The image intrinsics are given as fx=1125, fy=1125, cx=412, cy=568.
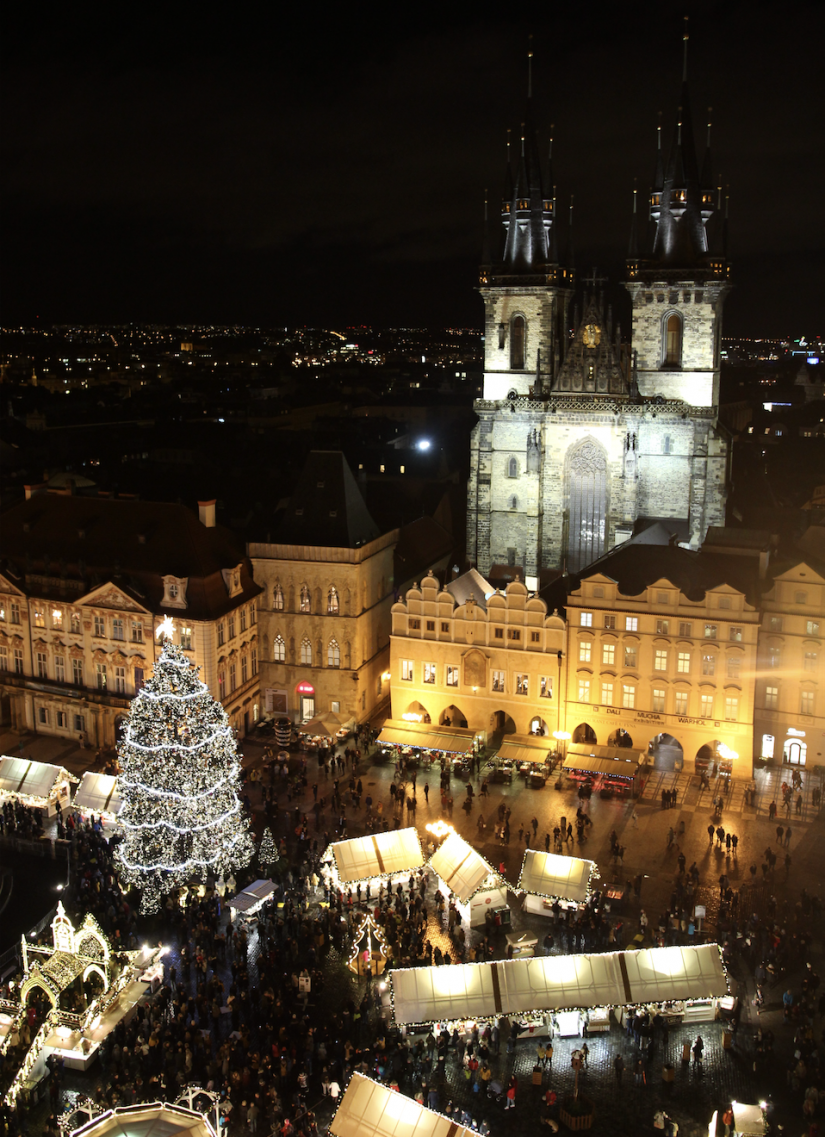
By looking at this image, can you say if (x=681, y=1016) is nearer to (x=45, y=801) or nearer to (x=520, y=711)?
(x=520, y=711)

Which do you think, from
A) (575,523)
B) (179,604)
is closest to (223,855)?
(179,604)

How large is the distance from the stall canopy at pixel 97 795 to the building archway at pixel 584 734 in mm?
22227

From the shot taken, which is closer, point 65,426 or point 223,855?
point 223,855

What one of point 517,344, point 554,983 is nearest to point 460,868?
point 554,983

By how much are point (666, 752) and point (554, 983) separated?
2405 centimetres

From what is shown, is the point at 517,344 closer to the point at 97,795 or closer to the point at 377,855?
the point at 97,795

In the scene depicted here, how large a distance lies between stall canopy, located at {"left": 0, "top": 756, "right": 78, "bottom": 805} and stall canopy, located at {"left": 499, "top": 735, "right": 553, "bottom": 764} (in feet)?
64.5

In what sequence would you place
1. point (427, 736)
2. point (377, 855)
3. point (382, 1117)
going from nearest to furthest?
point (382, 1117) → point (377, 855) → point (427, 736)

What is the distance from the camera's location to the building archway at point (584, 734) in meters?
55.3

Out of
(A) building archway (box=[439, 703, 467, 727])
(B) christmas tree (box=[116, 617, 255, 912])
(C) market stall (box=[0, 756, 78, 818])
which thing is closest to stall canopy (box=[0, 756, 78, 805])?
(C) market stall (box=[0, 756, 78, 818])

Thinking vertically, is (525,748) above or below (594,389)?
below

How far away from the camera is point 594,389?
2709 inches

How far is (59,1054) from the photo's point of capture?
3184 cm

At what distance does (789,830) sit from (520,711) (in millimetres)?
15027
